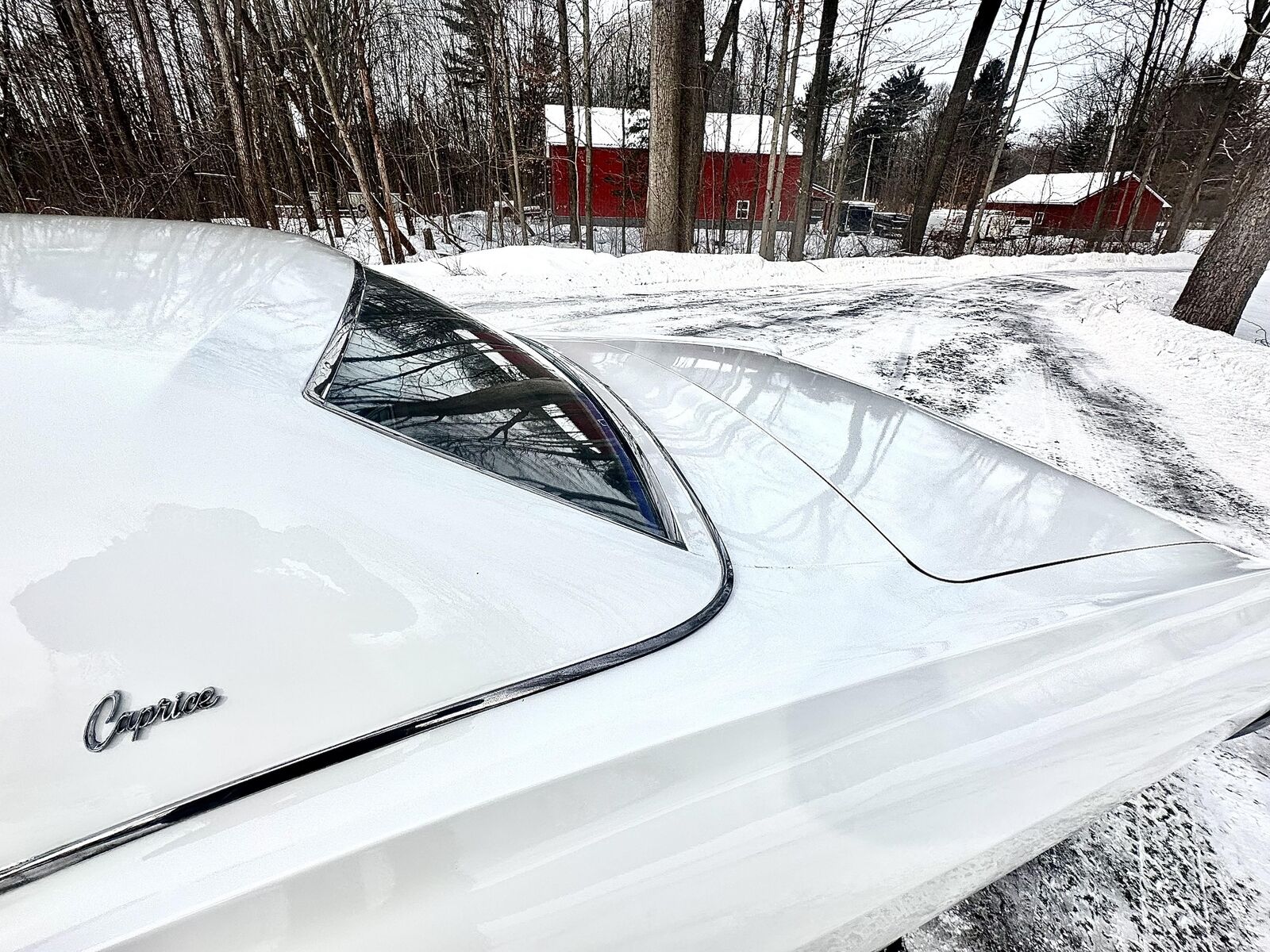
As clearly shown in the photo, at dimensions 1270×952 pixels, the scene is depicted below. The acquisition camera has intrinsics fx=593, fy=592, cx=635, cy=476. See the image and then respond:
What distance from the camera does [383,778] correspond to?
2.43 feet

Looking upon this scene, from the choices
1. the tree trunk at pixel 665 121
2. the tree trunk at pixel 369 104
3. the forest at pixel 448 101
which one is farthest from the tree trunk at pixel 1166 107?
the tree trunk at pixel 369 104

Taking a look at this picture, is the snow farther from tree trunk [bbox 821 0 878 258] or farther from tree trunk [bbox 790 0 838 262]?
tree trunk [bbox 821 0 878 258]

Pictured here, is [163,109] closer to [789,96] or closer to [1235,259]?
[789,96]

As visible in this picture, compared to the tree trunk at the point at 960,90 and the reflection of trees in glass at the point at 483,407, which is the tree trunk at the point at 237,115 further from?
the tree trunk at the point at 960,90

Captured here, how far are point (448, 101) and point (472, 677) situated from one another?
2516cm

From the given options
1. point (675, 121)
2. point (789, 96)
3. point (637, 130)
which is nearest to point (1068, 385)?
point (675, 121)

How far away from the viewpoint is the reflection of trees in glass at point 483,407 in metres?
1.14

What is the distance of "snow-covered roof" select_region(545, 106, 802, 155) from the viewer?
23375 mm

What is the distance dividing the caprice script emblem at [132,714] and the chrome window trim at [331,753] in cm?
9

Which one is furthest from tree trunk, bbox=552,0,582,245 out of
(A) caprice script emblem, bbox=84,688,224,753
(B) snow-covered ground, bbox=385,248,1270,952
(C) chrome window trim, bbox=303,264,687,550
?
(A) caprice script emblem, bbox=84,688,224,753

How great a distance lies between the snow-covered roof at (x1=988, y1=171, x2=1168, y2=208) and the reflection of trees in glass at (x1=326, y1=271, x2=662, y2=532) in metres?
44.4

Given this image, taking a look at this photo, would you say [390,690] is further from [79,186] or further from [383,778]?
[79,186]

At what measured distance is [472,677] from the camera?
83cm

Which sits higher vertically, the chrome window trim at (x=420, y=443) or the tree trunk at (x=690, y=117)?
the tree trunk at (x=690, y=117)
